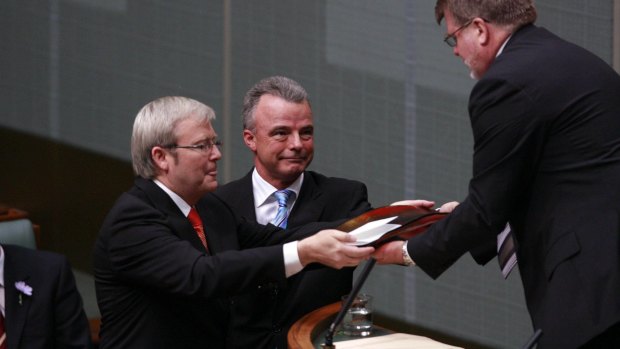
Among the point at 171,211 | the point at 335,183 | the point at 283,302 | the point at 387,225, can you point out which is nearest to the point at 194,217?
the point at 171,211

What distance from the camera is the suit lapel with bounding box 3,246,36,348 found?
12.0 ft

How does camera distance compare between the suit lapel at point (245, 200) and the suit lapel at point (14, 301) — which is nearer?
the suit lapel at point (14, 301)

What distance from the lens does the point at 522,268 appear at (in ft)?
9.95

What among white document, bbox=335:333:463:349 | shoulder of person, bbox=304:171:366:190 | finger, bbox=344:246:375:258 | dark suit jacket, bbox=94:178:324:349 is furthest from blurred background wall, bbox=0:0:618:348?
dark suit jacket, bbox=94:178:324:349

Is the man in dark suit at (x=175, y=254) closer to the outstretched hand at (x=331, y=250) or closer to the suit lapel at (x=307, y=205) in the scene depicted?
the outstretched hand at (x=331, y=250)

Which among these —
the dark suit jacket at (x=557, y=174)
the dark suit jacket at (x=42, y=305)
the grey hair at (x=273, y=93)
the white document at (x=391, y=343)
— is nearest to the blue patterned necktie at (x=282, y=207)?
the grey hair at (x=273, y=93)

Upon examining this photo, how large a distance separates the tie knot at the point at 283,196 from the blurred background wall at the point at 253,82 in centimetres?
110

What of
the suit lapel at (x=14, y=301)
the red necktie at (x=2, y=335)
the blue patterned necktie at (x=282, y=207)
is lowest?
the red necktie at (x=2, y=335)

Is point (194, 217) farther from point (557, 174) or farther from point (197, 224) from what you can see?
point (557, 174)

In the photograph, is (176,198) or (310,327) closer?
(310,327)

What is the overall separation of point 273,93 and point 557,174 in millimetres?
1146

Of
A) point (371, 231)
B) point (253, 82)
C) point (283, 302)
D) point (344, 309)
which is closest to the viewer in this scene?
point (344, 309)

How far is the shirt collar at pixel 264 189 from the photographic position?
149 inches

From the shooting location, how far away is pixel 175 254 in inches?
120
